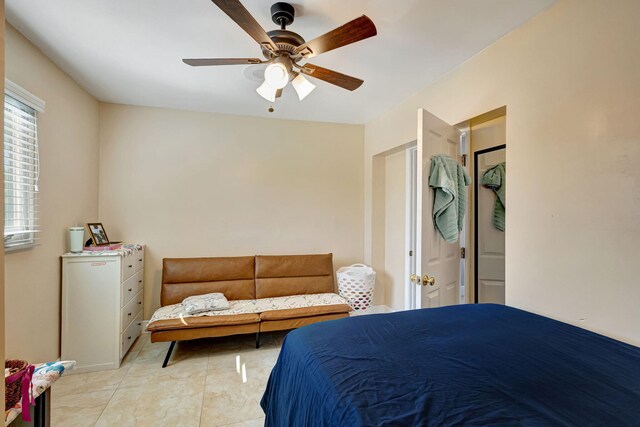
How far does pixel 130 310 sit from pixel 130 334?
0.80ft

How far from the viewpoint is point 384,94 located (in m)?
2.86

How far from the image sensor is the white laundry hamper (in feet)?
11.1

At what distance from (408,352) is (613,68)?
5.38 feet

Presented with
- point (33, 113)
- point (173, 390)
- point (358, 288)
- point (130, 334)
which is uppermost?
point (33, 113)

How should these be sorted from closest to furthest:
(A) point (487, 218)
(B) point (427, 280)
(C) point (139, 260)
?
(B) point (427, 280)
(A) point (487, 218)
(C) point (139, 260)

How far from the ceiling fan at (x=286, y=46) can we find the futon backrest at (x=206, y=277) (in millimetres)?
2063

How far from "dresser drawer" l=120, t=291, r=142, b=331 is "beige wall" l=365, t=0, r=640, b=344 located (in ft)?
10.2

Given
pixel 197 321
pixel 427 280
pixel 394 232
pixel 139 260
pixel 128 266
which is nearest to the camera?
pixel 427 280

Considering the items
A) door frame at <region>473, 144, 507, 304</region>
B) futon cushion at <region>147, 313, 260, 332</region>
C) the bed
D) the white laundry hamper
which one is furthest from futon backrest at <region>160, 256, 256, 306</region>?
door frame at <region>473, 144, 507, 304</region>

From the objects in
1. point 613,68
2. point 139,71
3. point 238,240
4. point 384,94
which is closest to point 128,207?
point 238,240

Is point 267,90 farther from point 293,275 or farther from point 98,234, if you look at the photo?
point 98,234

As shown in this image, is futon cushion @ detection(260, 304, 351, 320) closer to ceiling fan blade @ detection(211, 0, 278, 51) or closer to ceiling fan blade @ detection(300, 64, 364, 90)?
ceiling fan blade @ detection(300, 64, 364, 90)

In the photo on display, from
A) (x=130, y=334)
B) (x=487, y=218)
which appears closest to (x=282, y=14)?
(x=487, y=218)

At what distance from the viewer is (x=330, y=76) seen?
73.4 inches
